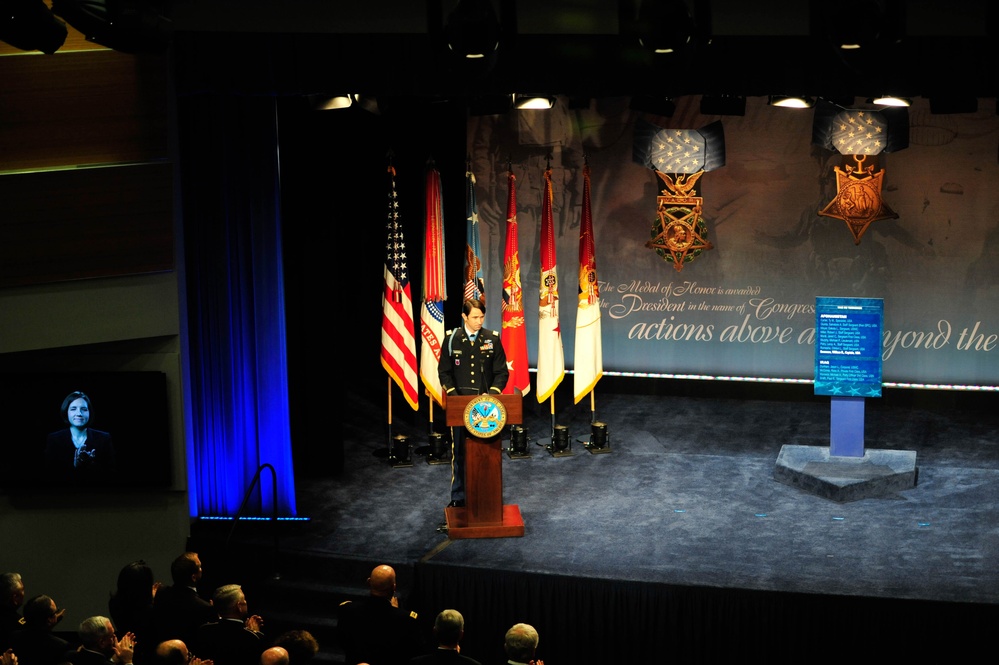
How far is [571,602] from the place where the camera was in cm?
740

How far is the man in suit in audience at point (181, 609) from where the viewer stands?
6.05 metres

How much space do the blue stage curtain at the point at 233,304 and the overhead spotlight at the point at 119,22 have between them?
79.8 inches

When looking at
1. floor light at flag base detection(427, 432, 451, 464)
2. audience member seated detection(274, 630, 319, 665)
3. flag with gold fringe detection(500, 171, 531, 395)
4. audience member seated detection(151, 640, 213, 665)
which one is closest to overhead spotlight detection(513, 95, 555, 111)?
flag with gold fringe detection(500, 171, 531, 395)

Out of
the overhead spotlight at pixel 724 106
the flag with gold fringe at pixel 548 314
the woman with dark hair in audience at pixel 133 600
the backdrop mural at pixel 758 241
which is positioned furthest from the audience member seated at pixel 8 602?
the backdrop mural at pixel 758 241

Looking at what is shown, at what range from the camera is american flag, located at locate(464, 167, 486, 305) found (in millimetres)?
9742

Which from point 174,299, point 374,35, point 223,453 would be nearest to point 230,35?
point 374,35

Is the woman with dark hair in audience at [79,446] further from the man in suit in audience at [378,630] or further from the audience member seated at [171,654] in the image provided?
the audience member seated at [171,654]

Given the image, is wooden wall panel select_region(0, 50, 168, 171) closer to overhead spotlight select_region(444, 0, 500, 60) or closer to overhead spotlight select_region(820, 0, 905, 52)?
overhead spotlight select_region(444, 0, 500, 60)

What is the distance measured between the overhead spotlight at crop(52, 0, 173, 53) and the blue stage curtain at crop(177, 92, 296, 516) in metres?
2.03

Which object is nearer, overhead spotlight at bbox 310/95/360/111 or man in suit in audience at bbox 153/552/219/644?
man in suit in audience at bbox 153/552/219/644

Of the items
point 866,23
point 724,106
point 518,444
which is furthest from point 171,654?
point 724,106

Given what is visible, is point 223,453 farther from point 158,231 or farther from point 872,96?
point 872,96

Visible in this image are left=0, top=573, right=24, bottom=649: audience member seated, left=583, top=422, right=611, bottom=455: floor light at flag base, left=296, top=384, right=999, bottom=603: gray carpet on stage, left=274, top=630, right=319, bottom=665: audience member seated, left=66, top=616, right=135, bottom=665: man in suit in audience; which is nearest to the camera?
left=274, top=630, right=319, bottom=665: audience member seated

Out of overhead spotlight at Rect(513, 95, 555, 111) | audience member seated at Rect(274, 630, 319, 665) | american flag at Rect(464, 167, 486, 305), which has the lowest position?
audience member seated at Rect(274, 630, 319, 665)
